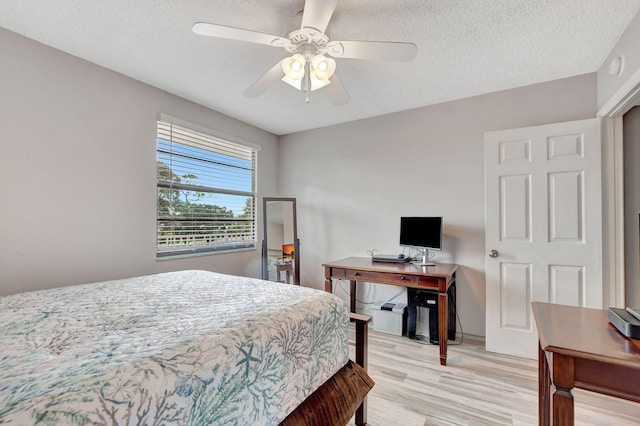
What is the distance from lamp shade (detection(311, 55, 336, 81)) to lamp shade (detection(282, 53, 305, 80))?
7cm

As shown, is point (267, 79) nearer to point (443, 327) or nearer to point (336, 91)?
point (336, 91)

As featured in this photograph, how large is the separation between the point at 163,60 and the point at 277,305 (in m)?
2.04

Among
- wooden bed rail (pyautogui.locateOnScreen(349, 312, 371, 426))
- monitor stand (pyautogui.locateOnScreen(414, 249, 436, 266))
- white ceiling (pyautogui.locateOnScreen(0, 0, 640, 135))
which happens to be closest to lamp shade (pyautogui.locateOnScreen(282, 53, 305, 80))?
white ceiling (pyautogui.locateOnScreen(0, 0, 640, 135))

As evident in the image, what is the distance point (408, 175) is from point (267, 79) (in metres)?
1.92

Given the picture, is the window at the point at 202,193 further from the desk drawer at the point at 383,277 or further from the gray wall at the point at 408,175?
the desk drawer at the point at 383,277

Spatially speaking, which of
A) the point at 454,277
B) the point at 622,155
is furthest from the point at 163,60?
the point at 622,155

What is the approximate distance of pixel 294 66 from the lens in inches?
63.6

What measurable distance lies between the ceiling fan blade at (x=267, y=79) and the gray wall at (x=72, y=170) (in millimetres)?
1227

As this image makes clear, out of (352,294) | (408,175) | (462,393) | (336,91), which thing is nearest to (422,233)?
(408,175)

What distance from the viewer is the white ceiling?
5.32ft

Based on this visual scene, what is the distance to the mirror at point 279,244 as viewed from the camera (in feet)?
11.3

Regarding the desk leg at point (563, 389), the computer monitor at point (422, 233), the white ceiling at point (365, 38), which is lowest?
the desk leg at point (563, 389)

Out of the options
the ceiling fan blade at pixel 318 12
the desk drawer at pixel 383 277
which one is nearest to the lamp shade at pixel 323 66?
the ceiling fan blade at pixel 318 12

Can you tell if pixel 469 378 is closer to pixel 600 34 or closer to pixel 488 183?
pixel 488 183
